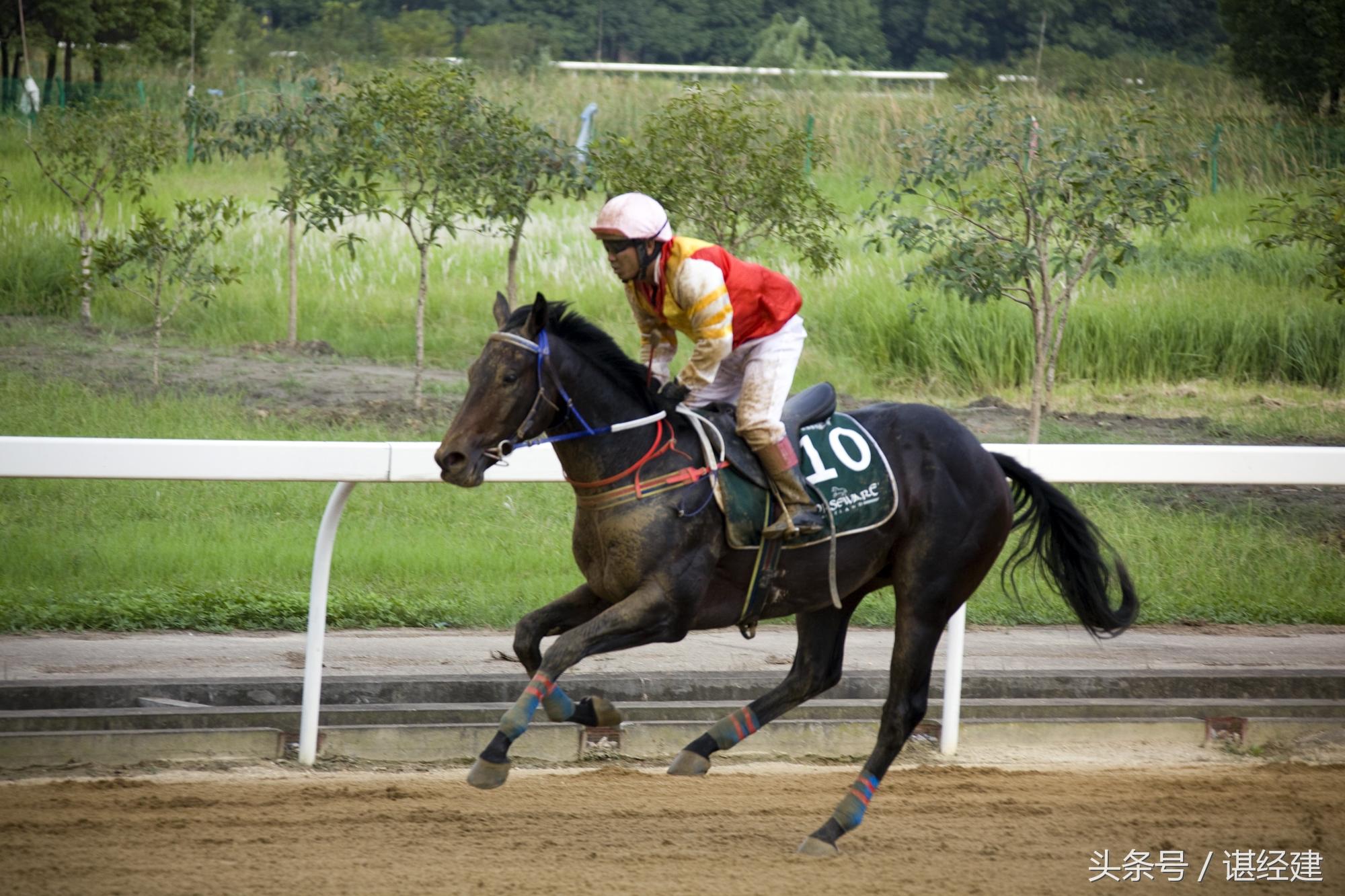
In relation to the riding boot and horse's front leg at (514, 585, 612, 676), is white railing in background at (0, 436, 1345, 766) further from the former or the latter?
the riding boot

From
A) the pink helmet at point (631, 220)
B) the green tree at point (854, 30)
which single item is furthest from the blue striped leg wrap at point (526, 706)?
the green tree at point (854, 30)

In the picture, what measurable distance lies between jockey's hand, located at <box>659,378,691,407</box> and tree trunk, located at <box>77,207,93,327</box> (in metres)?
10.1

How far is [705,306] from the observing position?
4457mm

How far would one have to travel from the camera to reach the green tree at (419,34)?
31.9 meters

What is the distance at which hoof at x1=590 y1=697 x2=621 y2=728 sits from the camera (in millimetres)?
4531

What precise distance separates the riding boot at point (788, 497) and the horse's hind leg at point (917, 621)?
496 millimetres

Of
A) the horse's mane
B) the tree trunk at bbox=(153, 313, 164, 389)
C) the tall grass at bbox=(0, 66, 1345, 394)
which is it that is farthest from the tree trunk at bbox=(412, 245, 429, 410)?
the horse's mane

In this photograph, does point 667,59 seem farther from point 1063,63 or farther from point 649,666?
point 649,666

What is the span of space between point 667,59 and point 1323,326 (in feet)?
82.4

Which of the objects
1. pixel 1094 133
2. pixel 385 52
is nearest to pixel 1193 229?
pixel 1094 133

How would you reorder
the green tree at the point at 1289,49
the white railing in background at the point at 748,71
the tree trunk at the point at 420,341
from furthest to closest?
1. the white railing in background at the point at 748,71
2. the green tree at the point at 1289,49
3. the tree trunk at the point at 420,341

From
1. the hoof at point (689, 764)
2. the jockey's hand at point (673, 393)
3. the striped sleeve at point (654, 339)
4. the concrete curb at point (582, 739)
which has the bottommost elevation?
the concrete curb at point (582, 739)

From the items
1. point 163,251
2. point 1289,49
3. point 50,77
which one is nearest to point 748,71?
point 1289,49

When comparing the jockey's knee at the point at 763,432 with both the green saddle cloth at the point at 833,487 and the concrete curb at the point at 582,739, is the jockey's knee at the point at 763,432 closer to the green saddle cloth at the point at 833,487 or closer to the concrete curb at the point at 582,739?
the green saddle cloth at the point at 833,487
